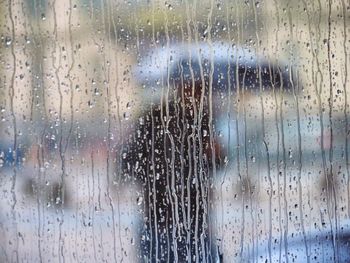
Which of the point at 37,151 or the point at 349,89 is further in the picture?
the point at 349,89

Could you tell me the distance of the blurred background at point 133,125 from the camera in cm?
91

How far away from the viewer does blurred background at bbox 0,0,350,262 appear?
91 cm

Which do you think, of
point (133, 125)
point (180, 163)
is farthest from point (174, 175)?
point (133, 125)

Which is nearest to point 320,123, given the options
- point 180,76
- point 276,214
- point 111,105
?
point 276,214

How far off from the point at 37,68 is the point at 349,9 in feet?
2.25

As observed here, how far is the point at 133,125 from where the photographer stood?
0.96 metres

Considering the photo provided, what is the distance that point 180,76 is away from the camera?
3.21ft

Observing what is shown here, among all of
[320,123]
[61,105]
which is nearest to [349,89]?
[320,123]

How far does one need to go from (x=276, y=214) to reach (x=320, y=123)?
0.22 m

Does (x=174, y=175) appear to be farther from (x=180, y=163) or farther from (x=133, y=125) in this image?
(x=133, y=125)

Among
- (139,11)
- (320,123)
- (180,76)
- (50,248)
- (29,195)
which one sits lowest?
(50,248)

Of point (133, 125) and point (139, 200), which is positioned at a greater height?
point (133, 125)

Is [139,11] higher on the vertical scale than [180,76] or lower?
higher

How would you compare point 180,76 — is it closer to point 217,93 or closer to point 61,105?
point 217,93
